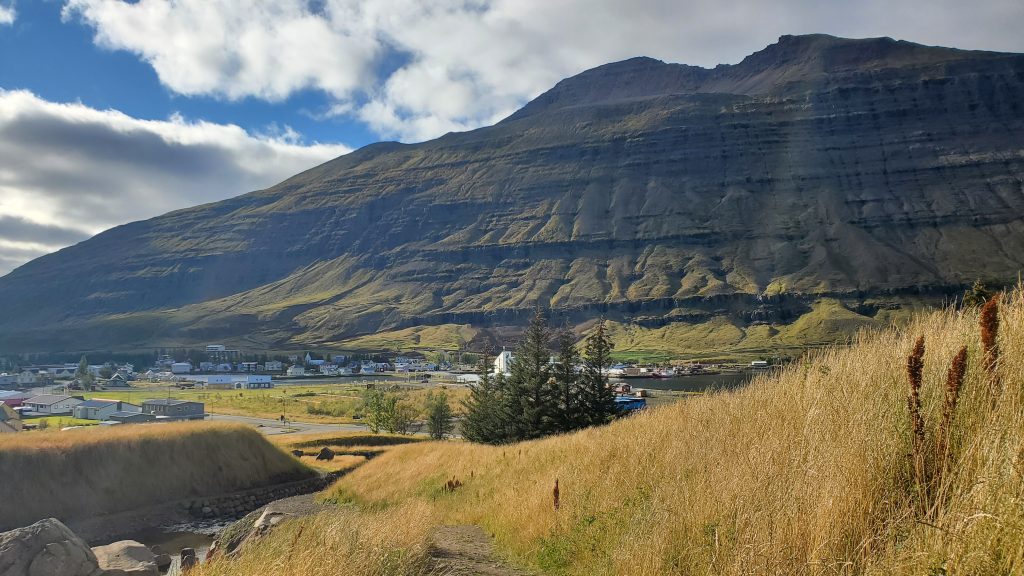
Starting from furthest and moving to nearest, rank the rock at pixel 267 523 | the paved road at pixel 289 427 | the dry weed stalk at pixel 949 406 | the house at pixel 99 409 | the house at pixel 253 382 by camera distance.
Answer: the house at pixel 253 382
the house at pixel 99 409
the paved road at pixel 289 427
the rock at pixel 267 523
the dry weed stalk at pixel 949 406

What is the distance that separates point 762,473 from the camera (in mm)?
6082

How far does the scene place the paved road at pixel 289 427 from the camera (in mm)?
61844

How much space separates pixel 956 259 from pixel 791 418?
213 meters

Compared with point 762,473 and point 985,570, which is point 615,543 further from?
point 985,570

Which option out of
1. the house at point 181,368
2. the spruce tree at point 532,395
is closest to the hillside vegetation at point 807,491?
the spruce tree at point 532,395

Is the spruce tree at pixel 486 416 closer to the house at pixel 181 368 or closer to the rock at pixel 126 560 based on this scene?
the rock at pixel 126 560

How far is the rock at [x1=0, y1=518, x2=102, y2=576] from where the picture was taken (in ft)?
44.6

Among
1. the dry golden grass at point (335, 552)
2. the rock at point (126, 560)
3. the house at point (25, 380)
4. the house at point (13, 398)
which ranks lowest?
the house at point (25, 380)

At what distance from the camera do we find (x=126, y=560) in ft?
57.0

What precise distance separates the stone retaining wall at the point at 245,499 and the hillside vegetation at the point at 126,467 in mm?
823

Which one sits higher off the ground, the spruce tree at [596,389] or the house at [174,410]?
the spruce tree at [596,389]

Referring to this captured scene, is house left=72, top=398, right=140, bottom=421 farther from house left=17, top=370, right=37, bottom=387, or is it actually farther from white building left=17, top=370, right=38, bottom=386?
white building left=17, top=370, right=38, bottom=386

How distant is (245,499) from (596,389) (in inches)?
844

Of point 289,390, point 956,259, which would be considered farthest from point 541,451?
point 956,259
